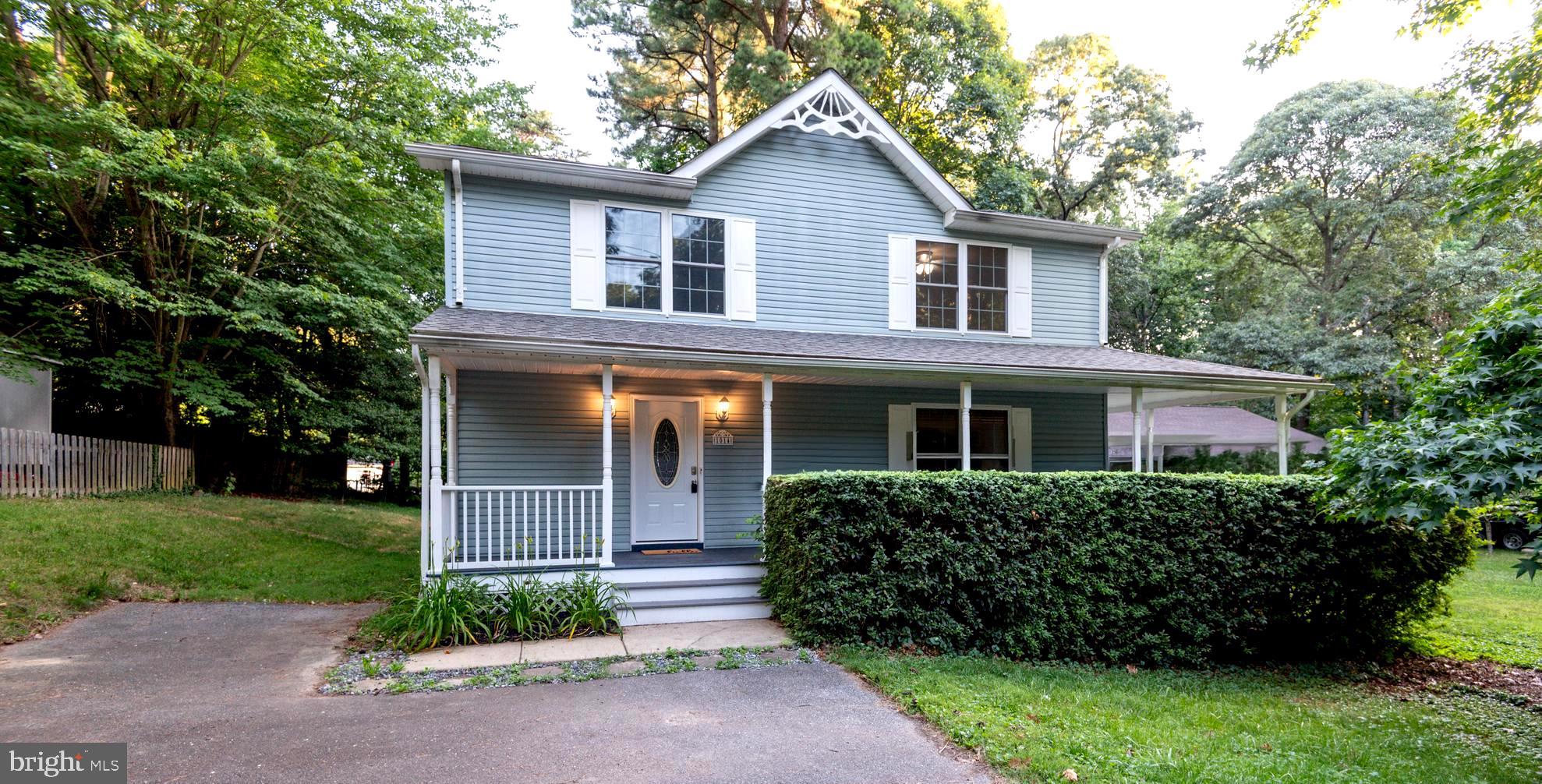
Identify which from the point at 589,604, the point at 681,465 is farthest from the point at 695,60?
the point at 589,604

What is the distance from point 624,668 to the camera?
17.5ft

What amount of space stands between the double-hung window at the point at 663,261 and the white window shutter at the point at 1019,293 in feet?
15.0

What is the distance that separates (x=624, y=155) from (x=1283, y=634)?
18973mm

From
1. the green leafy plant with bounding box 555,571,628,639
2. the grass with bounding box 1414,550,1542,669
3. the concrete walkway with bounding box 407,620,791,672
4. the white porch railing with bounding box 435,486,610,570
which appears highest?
the white porch railing with bounding box 435,486,610,570

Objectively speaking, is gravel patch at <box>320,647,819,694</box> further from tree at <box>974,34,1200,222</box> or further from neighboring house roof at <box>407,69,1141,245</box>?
tree at <box>974,34,1200,222</box>

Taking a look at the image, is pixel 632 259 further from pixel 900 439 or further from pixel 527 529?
pixel 900 439

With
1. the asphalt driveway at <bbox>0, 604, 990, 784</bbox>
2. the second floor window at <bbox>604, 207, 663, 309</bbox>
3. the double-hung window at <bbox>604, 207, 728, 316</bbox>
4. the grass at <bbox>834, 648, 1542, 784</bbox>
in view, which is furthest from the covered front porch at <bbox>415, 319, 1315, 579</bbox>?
the grass at <bbox>834, 648, 1542, 784</bbox>

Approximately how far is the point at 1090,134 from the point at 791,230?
14.7 metres

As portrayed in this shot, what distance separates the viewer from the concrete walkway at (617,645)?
5516mm

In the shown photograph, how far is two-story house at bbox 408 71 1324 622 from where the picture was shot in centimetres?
728

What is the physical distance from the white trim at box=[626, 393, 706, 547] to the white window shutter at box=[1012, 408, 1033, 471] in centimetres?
478

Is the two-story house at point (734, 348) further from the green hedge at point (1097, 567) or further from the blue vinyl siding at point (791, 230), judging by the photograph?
the green hedge at point (1097, 567)

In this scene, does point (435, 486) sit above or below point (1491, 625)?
above

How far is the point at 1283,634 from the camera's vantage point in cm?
657
